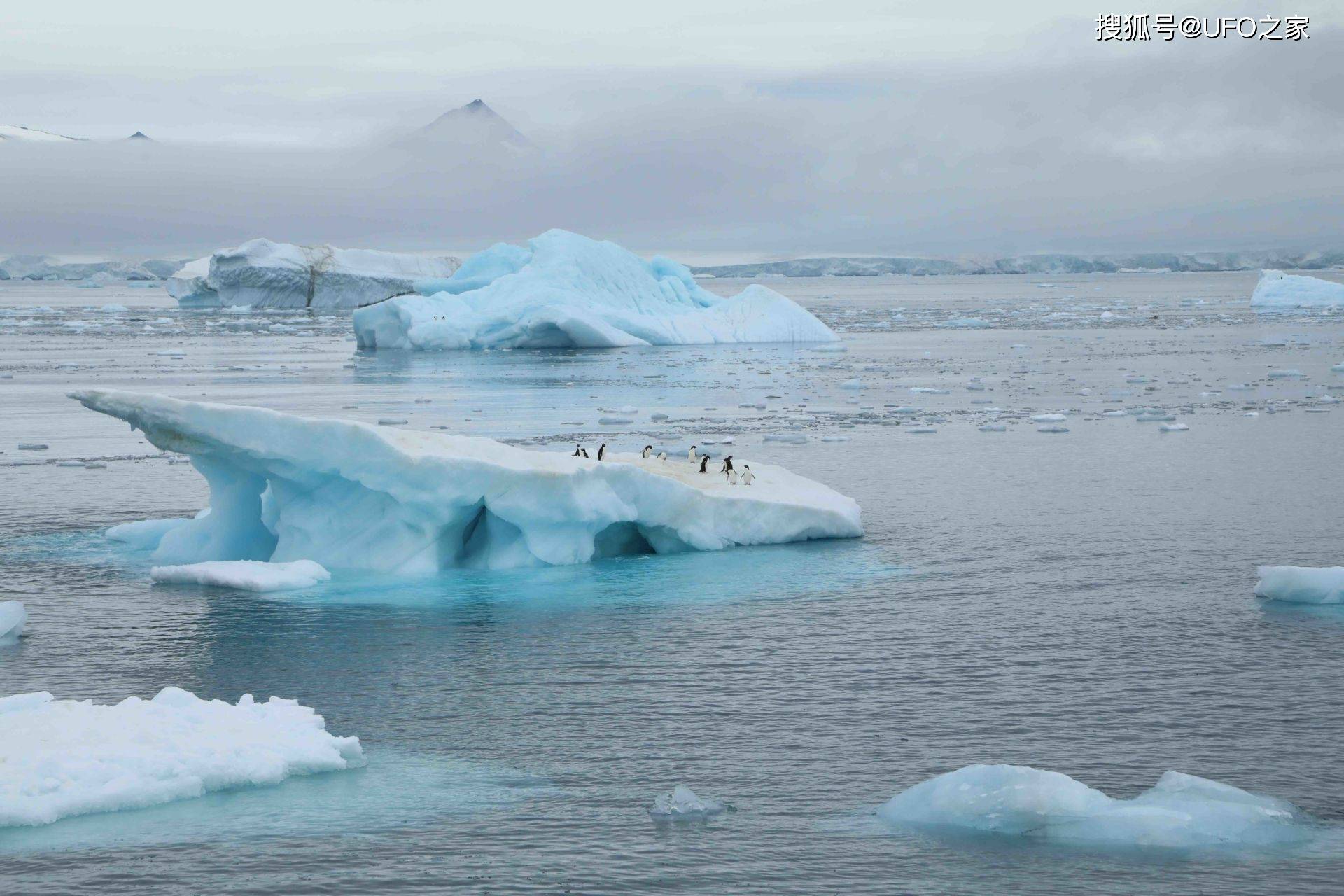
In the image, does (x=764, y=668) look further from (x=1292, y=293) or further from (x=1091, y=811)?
(x=1292, y=293)

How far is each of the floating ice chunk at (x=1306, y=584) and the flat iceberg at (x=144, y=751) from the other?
10293 millimetres

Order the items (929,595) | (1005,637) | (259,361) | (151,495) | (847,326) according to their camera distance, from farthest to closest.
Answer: (847,326) < (259,361) < (151,495) < (929,595) < (1005,637)

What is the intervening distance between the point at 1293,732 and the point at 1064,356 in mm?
43758

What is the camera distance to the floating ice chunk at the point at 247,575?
1744cm

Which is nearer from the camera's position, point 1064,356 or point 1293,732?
point 1293,732

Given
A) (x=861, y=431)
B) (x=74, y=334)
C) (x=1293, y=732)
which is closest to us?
(x=1293, y=732)

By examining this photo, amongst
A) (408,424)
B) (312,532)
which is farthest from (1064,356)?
(312,532)

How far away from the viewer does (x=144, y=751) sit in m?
10.7

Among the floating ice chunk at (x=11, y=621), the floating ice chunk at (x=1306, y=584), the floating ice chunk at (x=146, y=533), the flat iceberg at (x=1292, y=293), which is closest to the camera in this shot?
the floating ice chunk at (x=11, y=621)

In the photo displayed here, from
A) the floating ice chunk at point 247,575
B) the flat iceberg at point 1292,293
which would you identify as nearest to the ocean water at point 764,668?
the floating ice chunk at point 247,575

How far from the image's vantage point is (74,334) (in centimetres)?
6838

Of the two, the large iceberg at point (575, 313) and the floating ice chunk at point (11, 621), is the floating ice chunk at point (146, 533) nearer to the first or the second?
the floating ice chunk at point (11, 621)

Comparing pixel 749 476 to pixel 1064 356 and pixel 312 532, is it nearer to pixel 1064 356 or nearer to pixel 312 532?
pixel 312 532

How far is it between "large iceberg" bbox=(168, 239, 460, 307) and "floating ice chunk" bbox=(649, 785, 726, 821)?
70.4 m
